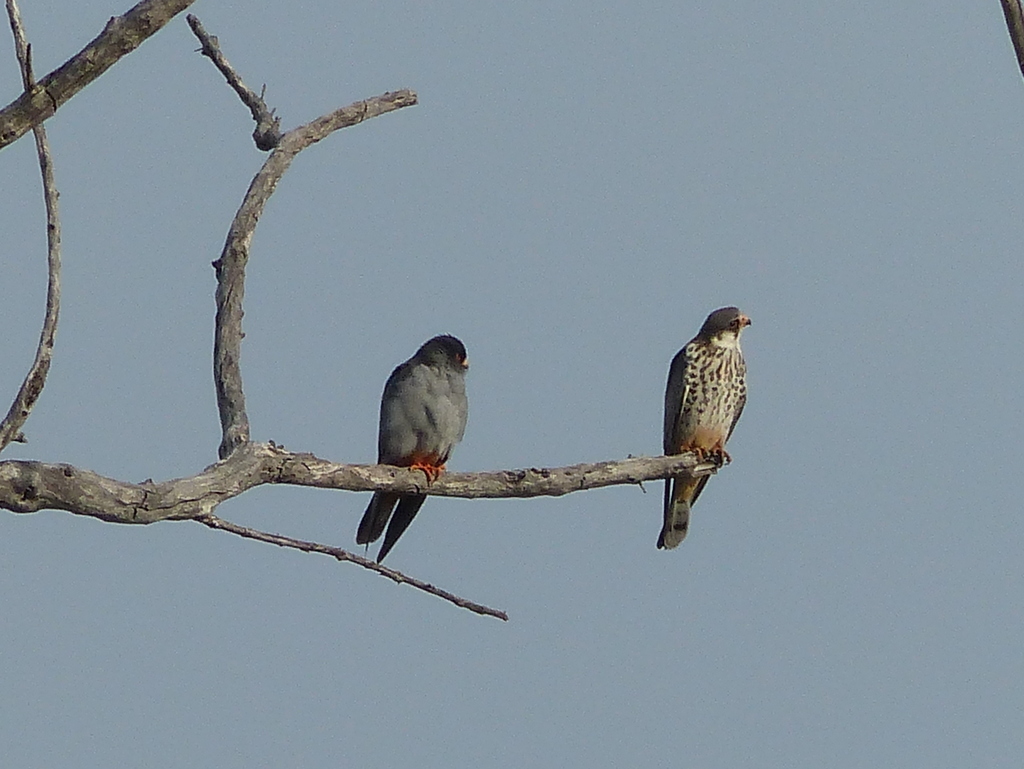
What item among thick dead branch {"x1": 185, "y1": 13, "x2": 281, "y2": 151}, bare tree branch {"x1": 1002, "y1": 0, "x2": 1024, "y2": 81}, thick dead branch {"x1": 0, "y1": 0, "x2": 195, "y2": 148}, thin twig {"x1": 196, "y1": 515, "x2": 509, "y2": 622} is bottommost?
thin twig {"x1": 196, "y1": 515, "x2": 509, "y2": 622}

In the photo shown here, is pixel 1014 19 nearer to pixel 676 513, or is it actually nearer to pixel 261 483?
pixel 261 483

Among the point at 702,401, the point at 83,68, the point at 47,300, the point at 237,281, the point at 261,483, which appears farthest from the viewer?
the point at 702,401

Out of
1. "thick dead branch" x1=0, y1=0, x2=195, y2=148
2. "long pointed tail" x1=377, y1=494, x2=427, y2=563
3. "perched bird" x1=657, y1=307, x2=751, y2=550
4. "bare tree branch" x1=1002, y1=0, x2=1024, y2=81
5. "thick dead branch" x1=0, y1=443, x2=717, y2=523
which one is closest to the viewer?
"bare tree branch" x1=1002, y1=0, x2=1024, y2=81

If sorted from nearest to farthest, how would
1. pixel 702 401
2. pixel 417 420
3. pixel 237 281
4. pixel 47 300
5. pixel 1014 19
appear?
1. pixel 1014 19
2. pixel 47 300
3. pixel 237 281
4. pixel 417 420
5. pixel 702 401

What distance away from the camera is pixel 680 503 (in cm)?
818

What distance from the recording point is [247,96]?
6.65 meters

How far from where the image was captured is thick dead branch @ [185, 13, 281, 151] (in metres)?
6.47

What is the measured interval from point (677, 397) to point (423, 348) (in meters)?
1.48

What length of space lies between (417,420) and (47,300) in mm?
3274

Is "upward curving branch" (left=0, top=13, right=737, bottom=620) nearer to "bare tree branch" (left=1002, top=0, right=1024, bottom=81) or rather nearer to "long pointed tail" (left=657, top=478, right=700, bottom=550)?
"long pointed tail" (left=657, top=478, right=700, bottom=550)

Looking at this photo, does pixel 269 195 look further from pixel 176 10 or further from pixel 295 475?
pixel 176 10

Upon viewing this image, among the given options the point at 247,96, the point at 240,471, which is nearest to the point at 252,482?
the point at 240,471

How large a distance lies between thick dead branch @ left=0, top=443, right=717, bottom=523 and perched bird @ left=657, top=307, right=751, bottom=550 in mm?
869

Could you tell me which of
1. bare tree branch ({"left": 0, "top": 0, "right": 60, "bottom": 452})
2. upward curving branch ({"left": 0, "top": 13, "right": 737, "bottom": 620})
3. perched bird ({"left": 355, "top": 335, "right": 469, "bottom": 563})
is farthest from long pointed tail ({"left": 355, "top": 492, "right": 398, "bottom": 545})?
bare tree branch ({"left": 0, "top": 0, "right": 60, "bottom": 452})
